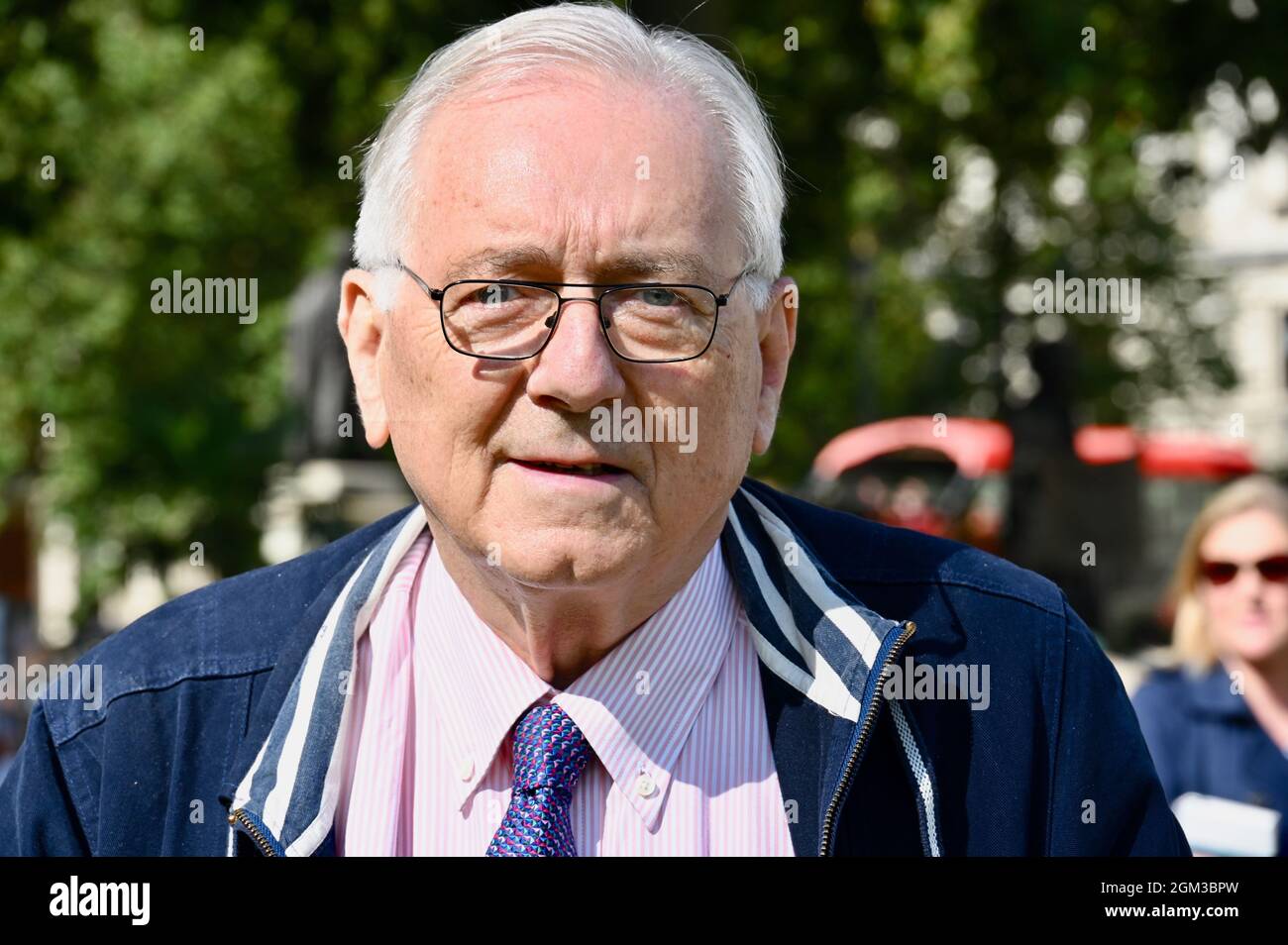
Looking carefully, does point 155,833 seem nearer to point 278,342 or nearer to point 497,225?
point 497,225

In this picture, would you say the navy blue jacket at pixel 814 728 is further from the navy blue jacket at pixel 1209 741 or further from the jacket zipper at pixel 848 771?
the navy blue jacket at pixel 1209 741

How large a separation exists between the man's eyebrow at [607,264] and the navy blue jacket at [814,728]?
0.48m

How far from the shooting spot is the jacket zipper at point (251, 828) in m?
2.07

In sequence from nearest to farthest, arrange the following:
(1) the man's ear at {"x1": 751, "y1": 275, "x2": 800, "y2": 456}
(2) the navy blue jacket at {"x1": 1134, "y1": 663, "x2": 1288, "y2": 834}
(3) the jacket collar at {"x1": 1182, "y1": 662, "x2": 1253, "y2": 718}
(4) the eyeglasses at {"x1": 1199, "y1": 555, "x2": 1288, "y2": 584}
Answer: (1) the man's ear at {"x1": 751, "y1": 275, "x2": 800, "y2": 456} → (2) the navy blue jacket at {"x1": 1134, "y1": 663, "x2": 1288, "y2": 834} → (3) the jacket collar at {"x1": 1182, "y1": 662, "x2": 1253, "y2": 718} → (4) the eyeglasses at {"x1": 1199, "y1": 555, "x2": 1288, "y2": 584}

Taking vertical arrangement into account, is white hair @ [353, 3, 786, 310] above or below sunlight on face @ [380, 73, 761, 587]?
above

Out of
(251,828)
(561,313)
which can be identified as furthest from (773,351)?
(251,828)

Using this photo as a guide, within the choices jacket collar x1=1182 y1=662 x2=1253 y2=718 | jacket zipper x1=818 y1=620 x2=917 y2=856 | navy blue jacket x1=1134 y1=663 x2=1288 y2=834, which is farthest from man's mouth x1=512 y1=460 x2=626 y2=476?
jacket collar x1=1182 y1=662 x2=1253 y2=718

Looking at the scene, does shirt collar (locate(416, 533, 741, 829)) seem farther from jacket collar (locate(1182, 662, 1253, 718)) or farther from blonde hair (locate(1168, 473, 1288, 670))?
blonde hair (locate(1168, 473, 1288, 670))

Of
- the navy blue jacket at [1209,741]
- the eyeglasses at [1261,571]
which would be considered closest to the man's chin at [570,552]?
the navy blue jacket at [1209,741]

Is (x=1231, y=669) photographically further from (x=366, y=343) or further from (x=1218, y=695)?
(x=366, y=343)

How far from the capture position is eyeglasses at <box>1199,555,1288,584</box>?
4551 millimetres

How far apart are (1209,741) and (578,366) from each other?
2.81 meters

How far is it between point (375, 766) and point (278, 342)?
15.2 metres
